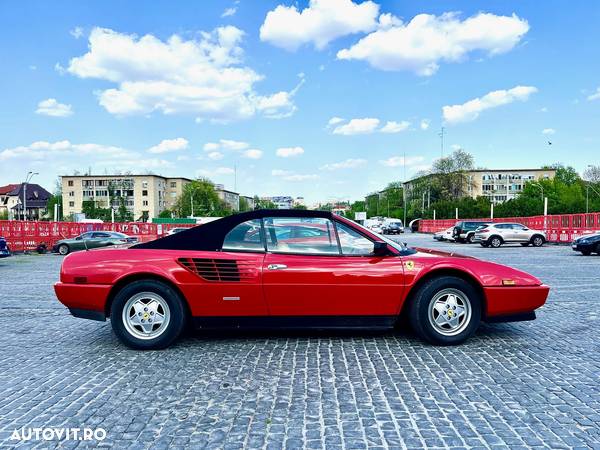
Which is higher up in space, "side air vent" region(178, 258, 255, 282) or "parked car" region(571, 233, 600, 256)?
"side air vent" region(178, 258, 255, 282)

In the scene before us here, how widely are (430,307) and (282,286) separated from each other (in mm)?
1536

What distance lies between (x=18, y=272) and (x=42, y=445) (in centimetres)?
1340

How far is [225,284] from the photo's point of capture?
4871mm

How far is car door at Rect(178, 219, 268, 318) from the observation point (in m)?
4.86

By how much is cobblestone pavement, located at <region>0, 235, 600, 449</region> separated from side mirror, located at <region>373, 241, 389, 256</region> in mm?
982

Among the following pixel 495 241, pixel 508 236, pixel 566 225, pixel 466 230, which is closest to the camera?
pixel 508 236

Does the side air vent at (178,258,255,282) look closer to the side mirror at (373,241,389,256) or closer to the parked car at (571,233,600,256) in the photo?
the side mirror at (373,241,389,256)

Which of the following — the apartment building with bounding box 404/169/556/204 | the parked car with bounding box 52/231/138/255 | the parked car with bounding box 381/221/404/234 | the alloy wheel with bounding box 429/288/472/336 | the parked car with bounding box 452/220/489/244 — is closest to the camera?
the alloy wheel with bounding box 429/288/472/336

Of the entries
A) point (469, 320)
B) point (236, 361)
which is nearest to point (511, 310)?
point (469, 320)

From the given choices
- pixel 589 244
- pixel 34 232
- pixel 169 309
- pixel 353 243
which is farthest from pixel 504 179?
pixel 169 309

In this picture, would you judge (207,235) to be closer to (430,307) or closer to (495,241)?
(430,307)

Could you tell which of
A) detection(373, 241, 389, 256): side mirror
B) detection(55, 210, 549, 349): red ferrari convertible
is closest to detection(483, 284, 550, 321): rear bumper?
detection(55, 210, 549, 349): red ferrari convertible

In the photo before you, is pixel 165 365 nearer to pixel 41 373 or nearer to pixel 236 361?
pixel 236 361

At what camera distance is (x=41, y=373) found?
4.33 m
